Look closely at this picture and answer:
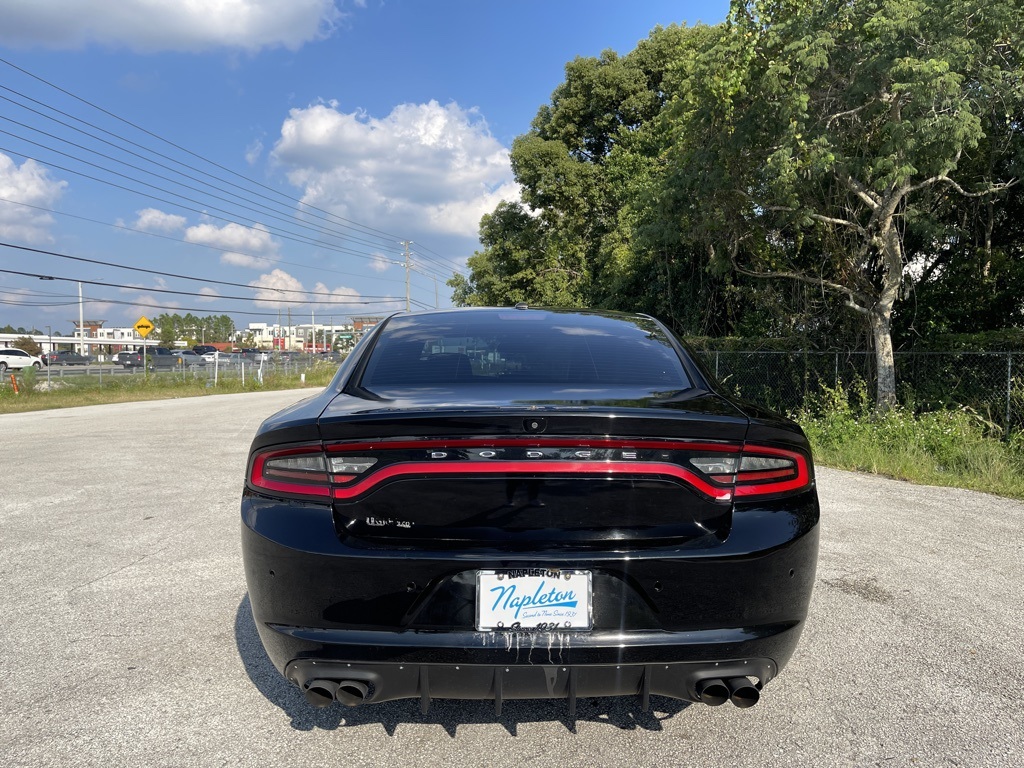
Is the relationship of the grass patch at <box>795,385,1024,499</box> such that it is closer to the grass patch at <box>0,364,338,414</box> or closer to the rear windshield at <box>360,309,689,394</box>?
the rear windshield at <box>360,309,689,394</box>

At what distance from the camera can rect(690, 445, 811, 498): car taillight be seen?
2.22 meters

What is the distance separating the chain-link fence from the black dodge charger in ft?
→ 19.2

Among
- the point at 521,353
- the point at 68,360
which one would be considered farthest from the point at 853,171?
the point at 68,360

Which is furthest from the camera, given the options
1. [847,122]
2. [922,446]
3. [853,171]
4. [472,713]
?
[847,122]

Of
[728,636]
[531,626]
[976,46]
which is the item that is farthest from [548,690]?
[976,46]

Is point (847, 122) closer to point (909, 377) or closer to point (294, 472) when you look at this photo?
point (909, 377)

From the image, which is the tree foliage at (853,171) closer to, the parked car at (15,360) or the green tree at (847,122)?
the green tree at (847,122)

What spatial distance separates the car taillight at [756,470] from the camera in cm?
222

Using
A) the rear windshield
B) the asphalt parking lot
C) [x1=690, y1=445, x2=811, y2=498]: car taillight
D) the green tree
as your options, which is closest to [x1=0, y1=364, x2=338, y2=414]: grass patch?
the green tree

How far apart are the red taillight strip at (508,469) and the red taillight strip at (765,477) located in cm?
21

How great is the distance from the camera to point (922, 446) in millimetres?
8977

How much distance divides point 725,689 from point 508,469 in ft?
3.08

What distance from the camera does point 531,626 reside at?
2084mm

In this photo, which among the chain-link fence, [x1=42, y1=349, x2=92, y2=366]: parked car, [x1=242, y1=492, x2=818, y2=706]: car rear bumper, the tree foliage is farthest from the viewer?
[x1=42, y1=349, x2=92, y2=366]: parked car
